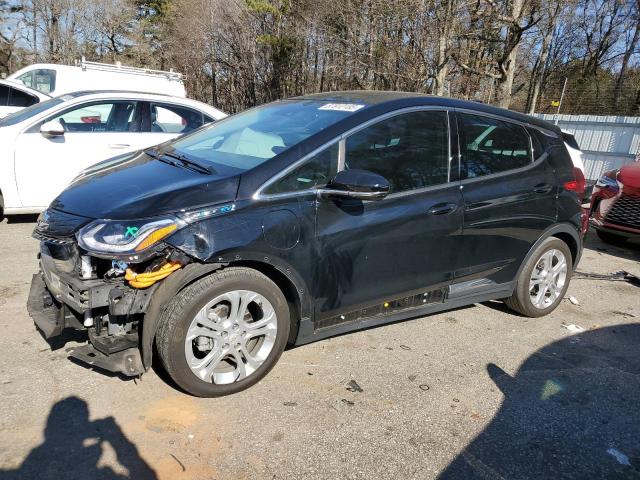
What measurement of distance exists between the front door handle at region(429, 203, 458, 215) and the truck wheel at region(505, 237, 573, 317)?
112 cm

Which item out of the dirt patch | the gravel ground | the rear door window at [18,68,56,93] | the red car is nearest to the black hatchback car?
the dirt patch

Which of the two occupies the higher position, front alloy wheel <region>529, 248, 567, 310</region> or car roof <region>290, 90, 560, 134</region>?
car roof <region>290, 90, 560, 134</region>

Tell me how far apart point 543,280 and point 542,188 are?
85 cm

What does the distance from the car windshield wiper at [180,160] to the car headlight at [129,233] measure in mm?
493

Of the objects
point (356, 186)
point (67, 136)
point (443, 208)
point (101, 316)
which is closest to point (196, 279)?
point (101, 316)

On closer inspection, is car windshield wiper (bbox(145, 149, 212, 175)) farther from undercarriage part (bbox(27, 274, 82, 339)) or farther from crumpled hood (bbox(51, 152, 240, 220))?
undercarriage part (bbox(27, 274, 82, 339))

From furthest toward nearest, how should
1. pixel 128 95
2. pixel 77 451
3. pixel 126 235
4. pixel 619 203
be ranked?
1. pixel 619 203
2. pixel 128 95
3. pixel 126 235
4. pixel 77 451

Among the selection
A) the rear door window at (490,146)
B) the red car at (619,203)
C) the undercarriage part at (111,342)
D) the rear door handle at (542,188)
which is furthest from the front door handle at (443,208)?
the red car at (619,203)

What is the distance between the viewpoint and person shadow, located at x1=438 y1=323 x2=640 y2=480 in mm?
2615

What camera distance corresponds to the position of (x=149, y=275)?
2672 mm

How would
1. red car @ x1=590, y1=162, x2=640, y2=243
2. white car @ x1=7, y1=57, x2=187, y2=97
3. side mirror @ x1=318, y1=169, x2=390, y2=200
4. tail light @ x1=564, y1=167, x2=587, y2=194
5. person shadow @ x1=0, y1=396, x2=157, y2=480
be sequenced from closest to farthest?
person shadow @ x1=0, y1=396, x2=157, y2=480, side mirror @ x1=318, y1=169, x2=390, y2=200, tail light @ x1=564, y1=167, x2=587, y2=194, red car @ x1=590, y1=162, x2=640, y2=243, white car @ x1=7, y1=57, x2=187, y2=97

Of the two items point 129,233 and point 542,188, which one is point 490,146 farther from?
point 129,233

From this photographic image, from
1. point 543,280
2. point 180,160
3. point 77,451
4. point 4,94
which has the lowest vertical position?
point 77,451

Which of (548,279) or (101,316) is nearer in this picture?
(101,316)
